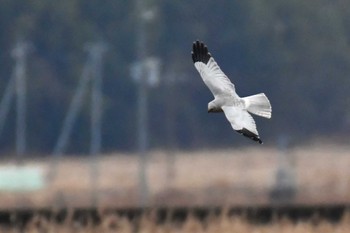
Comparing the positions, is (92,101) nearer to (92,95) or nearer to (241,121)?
(92,95)

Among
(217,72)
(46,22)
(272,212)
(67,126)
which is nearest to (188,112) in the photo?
(67,126)

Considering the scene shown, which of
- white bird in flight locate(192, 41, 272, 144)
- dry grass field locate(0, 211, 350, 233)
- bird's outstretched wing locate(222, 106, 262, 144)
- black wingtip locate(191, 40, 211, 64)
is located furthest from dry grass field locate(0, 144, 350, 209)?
bird's outstretched wing locate(222, 106, 262, 144)

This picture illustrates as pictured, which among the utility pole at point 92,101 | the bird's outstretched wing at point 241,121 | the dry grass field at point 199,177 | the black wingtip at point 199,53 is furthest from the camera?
the utility pole at point 92,101

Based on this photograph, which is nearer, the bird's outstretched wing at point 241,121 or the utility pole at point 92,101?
the bird's outstretched wing at point 241,121

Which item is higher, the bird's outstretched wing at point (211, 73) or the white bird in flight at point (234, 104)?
the bird's outstretched wing at point (211, 73)

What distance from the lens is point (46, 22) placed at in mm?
32688

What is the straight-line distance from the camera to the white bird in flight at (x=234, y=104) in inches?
279

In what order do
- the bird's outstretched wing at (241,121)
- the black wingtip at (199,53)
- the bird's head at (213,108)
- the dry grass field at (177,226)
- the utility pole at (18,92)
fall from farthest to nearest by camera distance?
1. the utility pole at (18,92)
2. the dry grass field at (177,226)
3. the black wingtip at (199,53)
4. the bird's head at (213,108)
5. the bird's outstretched wing at (241,121)

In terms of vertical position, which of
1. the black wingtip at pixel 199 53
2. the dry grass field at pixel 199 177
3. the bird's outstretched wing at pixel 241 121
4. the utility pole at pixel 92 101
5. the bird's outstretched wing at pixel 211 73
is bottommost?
the bird's outstretched wing at pixel 241 121

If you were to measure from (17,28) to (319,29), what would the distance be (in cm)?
566

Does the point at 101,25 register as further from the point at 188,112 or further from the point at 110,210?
the point at 110,210

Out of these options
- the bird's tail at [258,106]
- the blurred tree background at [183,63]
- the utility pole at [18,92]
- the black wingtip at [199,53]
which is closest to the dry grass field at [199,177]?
the blurred tree background at [183,63]

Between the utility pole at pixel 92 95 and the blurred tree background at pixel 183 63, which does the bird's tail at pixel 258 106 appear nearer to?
the blurred tree background at pixel 183 63

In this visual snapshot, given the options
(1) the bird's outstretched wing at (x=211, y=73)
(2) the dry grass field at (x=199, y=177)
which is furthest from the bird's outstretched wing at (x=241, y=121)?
(2) the dry grass field at (x=199, y=177)
